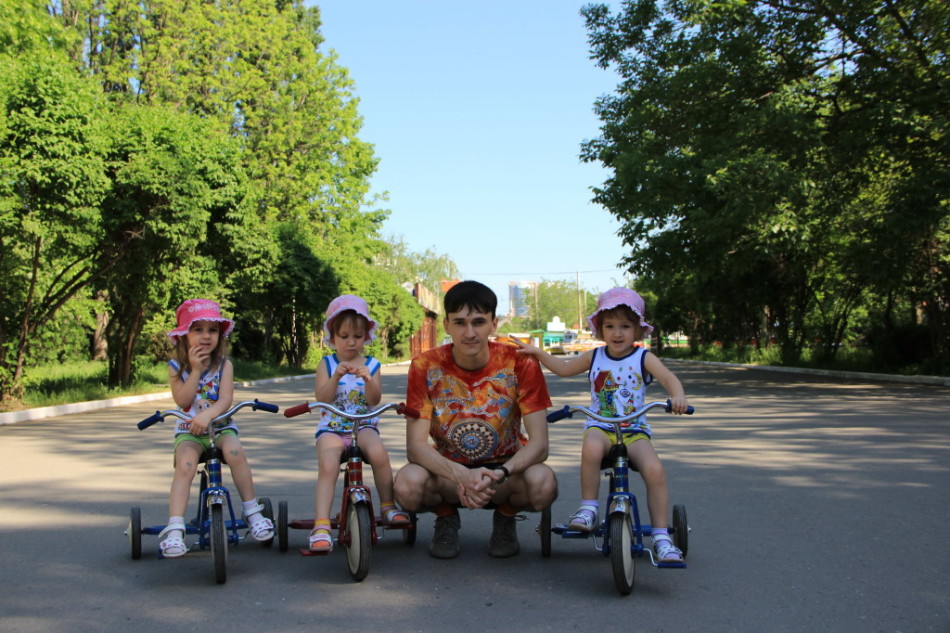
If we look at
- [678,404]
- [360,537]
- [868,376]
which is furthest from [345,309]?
[868,376]

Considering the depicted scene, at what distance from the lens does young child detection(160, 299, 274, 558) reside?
5.10m

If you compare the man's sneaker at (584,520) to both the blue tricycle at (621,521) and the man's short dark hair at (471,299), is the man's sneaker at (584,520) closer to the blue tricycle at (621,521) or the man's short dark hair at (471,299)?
the blue tricycle at (621,521)

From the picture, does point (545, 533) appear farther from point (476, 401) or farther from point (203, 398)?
point (203, 398)

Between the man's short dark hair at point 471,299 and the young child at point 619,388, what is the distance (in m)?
0.33

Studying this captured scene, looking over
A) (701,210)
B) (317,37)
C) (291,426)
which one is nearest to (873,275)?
(701,210)

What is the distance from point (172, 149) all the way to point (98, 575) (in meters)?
15.6

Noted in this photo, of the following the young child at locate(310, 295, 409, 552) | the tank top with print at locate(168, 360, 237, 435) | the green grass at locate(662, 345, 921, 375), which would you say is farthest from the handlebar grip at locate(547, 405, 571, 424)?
the green grass at locate(662, 345, 921, 375)

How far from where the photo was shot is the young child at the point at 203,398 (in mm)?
5102

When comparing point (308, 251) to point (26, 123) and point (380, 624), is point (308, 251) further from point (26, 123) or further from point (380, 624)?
point (380, 624)

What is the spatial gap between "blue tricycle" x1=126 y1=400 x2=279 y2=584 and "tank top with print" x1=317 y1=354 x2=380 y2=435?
383mm

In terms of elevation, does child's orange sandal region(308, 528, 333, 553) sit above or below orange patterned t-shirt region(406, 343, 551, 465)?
below

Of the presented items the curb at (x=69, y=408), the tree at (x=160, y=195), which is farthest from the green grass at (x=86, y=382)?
the tree at (x=160, y=195)

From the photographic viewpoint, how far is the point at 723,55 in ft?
67.9

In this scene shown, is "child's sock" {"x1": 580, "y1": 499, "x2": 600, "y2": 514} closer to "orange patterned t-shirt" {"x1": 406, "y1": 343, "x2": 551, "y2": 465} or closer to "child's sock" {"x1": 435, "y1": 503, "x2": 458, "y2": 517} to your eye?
"orange patterned t-shirt" {"x1": 406, "y1": 343, "x2": 551, "y2": 465}
